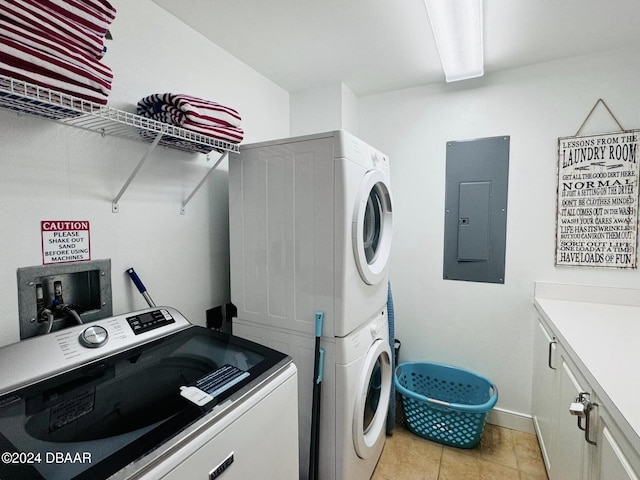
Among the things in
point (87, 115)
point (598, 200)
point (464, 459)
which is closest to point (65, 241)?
point (87, 115)

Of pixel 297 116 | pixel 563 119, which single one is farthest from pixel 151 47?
pixel 563 119

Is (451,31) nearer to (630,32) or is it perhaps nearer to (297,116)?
(630,32)

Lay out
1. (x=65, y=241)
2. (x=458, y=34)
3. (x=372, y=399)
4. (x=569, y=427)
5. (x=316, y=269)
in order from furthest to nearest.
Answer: (x=372, y=399)
(x=458, y=34)
(x=316, y=269)
(x=569, y=427)
(x=65, y=241)

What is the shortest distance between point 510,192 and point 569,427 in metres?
1.45

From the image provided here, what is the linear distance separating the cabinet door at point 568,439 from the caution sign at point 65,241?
78.4 inches

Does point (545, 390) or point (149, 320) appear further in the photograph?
point (545, 390)

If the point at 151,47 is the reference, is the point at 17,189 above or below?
below

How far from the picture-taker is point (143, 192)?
1.52m

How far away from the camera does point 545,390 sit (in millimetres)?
1885

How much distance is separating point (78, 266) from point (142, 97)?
0.80 meters

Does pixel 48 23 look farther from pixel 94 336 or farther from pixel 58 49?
pixel 94 336

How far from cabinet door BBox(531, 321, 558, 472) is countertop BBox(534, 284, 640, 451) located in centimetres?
15

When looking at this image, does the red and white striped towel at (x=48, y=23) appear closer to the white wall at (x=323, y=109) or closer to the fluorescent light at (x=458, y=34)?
the fluorescent light at (x=458, y=34)

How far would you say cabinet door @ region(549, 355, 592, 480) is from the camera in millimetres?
1240
